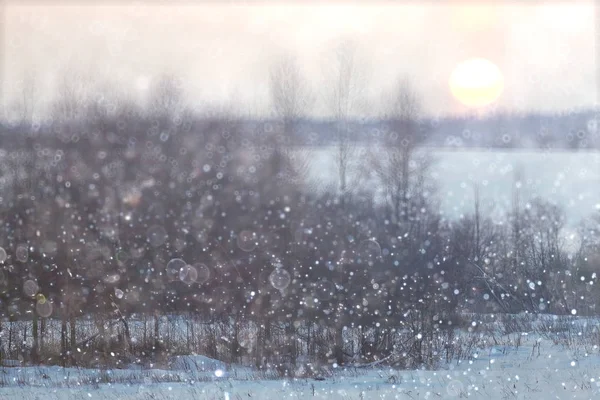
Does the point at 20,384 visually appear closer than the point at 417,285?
Yes

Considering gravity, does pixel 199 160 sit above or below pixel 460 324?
above

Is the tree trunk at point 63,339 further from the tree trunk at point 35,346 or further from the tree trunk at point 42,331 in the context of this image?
the tree trunk at point 35,346

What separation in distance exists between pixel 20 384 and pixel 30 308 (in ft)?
15.7

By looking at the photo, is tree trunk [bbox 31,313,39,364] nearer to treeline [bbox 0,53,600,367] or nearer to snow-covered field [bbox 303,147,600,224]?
treeline [bbox 0,53,600,367]

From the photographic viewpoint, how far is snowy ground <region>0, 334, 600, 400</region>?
10.1 metres

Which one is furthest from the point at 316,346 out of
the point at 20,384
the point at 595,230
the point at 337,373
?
the point at 595,230

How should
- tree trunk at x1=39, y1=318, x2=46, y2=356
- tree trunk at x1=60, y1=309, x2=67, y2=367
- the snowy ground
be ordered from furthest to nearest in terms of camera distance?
tree trunk at x1=39, y1=318, x2=46, y2=356, tree trunk at x1=60, y1=309, x2=67, y2=367, the snowy ground

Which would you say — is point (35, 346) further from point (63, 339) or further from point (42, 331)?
point (63, 339)

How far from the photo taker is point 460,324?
15.4m

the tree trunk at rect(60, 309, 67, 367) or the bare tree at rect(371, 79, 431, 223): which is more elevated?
the bare tree at rect(371, 79, 431, 223)

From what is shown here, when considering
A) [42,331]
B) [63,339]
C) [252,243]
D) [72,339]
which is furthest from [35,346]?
[252,243]

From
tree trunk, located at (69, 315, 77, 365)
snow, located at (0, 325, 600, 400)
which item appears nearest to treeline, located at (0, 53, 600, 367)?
tree trunk, located at (69, 315, 77, 365)

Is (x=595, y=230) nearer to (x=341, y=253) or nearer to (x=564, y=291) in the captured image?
(x=564, y=291)

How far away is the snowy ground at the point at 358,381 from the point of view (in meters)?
10.1
